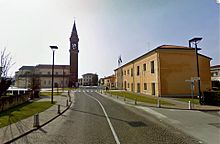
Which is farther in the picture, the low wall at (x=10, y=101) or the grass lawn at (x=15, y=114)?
the low wall at (x=10, y=101)

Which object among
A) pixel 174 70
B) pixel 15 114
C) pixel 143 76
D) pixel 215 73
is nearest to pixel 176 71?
pixel 174 70

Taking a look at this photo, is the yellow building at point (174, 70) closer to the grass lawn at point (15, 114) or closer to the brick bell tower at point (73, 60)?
the grass lawn at point (15, 114)

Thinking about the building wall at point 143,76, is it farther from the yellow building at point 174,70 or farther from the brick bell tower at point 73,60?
the brick bell tower at point 73,60

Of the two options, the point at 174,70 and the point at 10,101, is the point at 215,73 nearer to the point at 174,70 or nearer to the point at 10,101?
the point at 174,70

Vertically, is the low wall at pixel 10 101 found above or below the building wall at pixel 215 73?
below

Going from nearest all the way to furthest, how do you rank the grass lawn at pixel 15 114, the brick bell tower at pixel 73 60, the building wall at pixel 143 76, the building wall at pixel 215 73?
1. the grass lawn at pixel 15 114
2. the building wall at pixel 143 76
3. the building wall at pixel 215 73
4. the brick bell tower at pixel 73 60

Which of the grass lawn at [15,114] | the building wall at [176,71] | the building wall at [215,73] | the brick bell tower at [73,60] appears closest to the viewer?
the grass lawn at [15,114]

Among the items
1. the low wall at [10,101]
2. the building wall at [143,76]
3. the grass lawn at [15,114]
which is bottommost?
the grass lawn at [15,114]

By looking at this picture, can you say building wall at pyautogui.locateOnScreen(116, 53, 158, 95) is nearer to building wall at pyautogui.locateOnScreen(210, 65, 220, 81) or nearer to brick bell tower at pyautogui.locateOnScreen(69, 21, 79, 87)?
building wall at pyautogui.locateOnScreen(210, 65, 220, 81)

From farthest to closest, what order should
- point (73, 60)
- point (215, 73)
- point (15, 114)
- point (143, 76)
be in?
point (73, 60) → point (215, 73) → point (143, 76) → point (15, 114)

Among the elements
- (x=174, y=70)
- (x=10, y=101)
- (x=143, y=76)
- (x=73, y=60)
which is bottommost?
(x=10, y=101)

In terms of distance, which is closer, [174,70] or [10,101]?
[10,101]

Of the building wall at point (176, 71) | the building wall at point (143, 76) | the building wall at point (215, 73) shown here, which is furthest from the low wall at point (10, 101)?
the building wall at point (215, 73)

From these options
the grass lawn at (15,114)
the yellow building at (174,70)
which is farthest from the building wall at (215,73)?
the grass lawn at (15,114)
